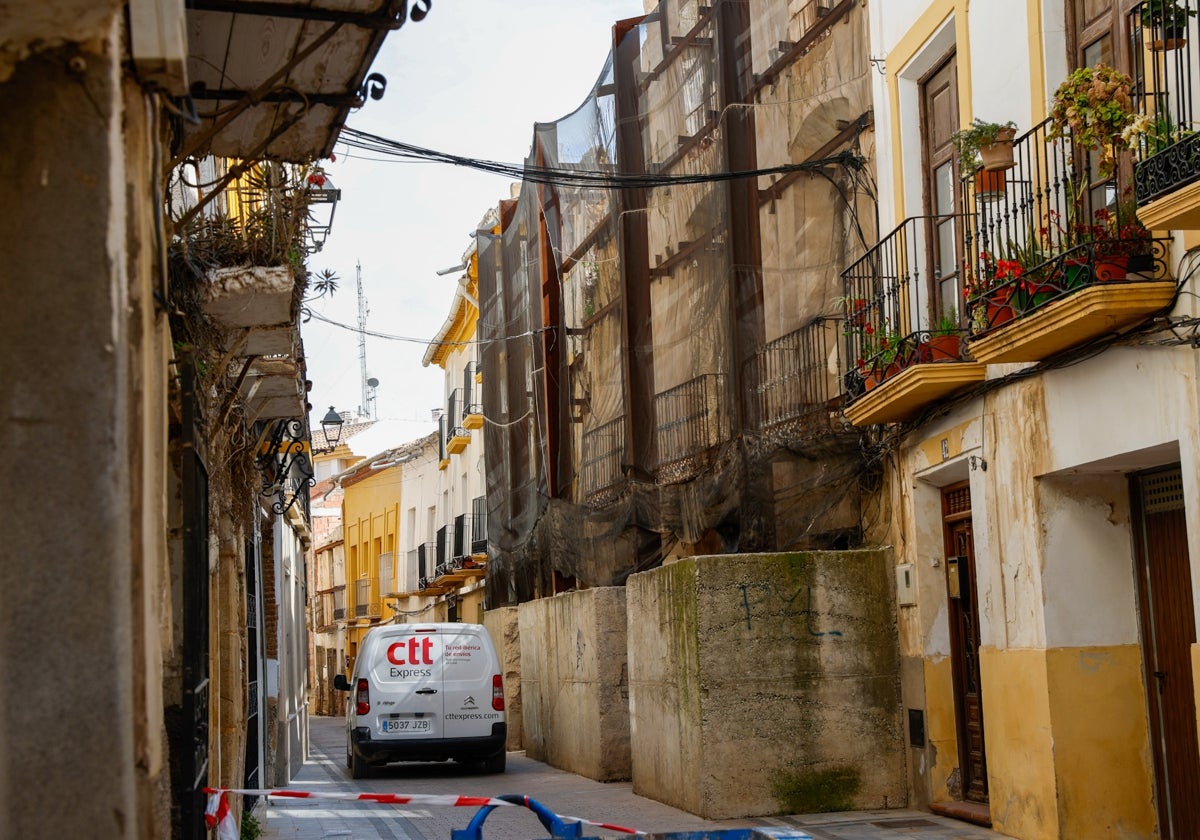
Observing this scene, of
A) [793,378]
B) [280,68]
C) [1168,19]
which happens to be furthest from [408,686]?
[1168,19]

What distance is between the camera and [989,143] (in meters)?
Result: 10.4

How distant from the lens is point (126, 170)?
15.3ft

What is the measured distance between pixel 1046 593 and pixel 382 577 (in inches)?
1695

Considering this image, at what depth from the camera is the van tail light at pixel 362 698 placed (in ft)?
61.7

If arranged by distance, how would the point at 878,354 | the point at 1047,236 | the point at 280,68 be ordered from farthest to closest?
the point at 878,354 → the point at 1047,236 → the point at 280,68

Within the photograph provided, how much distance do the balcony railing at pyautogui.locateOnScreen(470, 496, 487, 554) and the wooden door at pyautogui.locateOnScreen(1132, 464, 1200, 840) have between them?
23516 millimetres

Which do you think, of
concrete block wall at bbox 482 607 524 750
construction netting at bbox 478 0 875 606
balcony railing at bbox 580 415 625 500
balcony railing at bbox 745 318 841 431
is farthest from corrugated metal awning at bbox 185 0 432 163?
concrete block wall at bbox 482 607 524 750

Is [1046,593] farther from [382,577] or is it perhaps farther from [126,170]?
[382,577]

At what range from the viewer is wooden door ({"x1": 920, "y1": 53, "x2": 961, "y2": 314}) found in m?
12.3

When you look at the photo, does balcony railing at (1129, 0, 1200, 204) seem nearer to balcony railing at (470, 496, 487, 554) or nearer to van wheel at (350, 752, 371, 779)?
van wheel at (350, 752, 371, 779)

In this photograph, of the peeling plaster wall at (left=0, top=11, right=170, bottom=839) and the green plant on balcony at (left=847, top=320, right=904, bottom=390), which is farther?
the green plant on balcony at (left=847, top=320, right=904, bottom=390)

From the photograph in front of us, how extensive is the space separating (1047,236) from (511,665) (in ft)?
50.2

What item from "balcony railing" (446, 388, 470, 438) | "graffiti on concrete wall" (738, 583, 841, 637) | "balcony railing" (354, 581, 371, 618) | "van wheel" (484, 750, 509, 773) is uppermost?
"balcony railing" (446, 388, 470, 438)

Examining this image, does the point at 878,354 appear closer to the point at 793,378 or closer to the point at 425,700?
the point at 793,378
